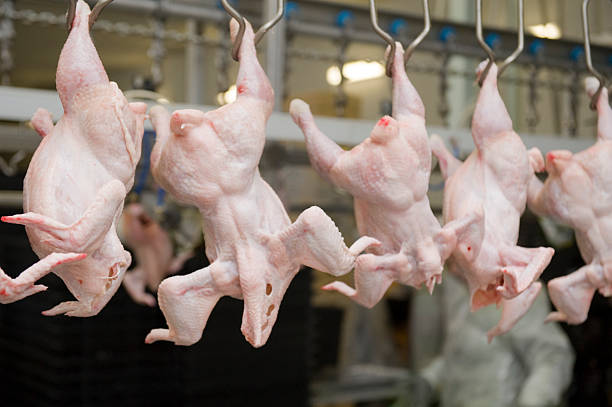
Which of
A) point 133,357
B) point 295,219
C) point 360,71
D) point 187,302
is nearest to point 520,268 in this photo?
point 187,302

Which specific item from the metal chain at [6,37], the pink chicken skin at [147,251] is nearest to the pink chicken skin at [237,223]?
the metal chain at [6,37]

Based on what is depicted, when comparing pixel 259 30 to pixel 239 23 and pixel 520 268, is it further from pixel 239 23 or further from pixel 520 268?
pixel 520 268

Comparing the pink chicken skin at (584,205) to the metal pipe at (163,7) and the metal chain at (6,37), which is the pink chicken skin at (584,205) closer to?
the metal pipe at (163,7)

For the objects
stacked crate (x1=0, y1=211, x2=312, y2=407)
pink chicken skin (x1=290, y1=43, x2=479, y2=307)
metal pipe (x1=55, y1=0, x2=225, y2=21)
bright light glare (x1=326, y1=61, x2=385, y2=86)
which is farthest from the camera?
bright light glare (x1=326, y1=61, x2=385, y2=86)

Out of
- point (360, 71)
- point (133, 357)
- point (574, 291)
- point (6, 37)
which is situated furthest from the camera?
point (360, 71)

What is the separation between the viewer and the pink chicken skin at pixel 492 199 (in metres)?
0.84

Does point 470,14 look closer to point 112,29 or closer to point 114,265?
point 112,29

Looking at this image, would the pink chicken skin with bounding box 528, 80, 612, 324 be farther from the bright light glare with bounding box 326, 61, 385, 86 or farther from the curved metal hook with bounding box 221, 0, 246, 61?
the bright light glare with bounding box 326, 61, 385, 86

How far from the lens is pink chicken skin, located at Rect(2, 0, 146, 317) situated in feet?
2.05

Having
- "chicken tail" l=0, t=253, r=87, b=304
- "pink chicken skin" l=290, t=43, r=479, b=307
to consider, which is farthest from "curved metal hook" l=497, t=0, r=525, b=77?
"chicken tail" l=0, t=253, r=87, b=304

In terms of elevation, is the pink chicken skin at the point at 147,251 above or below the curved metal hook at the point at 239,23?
below

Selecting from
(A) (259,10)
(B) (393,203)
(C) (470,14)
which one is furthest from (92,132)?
(C) (470,14)

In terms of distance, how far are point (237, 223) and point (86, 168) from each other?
0.15 m

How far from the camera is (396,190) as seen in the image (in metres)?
0.78
